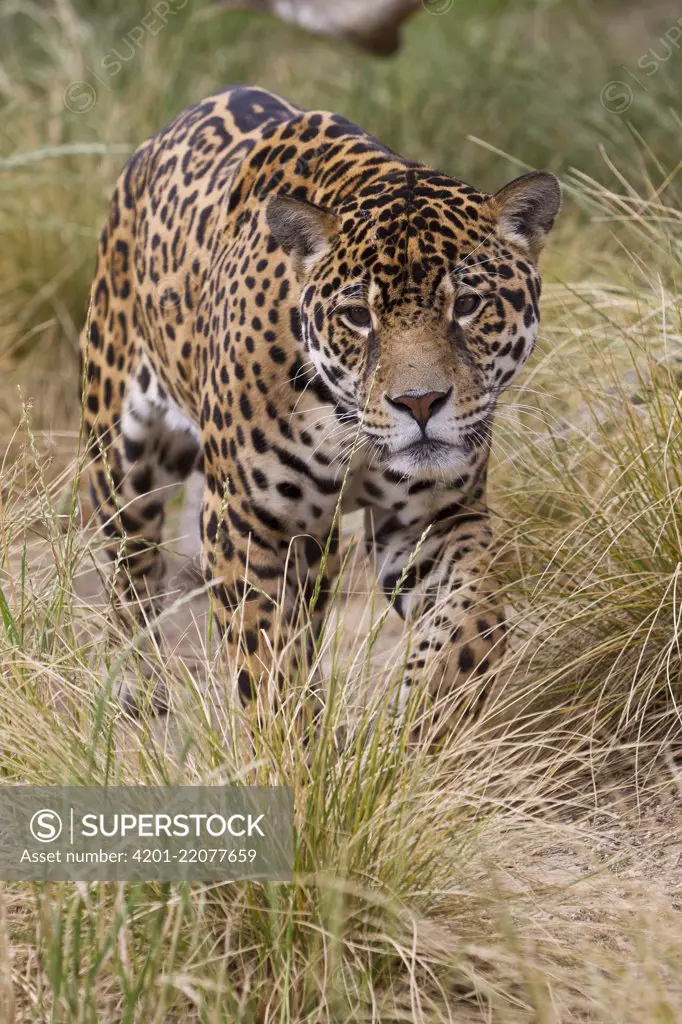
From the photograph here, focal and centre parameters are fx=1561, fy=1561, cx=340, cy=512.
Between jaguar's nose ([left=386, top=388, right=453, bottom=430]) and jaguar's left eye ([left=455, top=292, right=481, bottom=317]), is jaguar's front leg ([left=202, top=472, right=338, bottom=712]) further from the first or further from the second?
jaguar's left eye ([left=455, top=292, right=481, bottom=317])

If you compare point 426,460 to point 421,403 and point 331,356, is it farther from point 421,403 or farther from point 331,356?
point 331,356

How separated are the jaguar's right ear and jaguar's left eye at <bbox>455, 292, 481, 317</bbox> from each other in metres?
0.41

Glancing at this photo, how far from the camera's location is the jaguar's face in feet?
12.5

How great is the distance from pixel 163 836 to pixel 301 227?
1.64 m

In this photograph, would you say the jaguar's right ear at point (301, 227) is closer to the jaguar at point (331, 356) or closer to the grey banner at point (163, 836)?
the jaguar at point (331, 356)

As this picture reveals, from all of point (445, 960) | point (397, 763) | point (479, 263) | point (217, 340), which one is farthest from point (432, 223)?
point (445, 960)

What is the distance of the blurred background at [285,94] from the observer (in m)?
7.62

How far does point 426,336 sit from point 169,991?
1.65m

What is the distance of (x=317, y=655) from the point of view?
149 inches

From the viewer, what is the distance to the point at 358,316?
392cm

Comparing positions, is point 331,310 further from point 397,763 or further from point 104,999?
point 104,999

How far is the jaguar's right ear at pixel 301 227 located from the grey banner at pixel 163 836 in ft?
4.84

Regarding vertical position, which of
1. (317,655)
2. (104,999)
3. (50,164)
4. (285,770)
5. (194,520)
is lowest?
(104,999)

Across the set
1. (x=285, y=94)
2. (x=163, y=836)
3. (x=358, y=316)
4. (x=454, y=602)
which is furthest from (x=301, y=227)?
(x=285, y=94)
